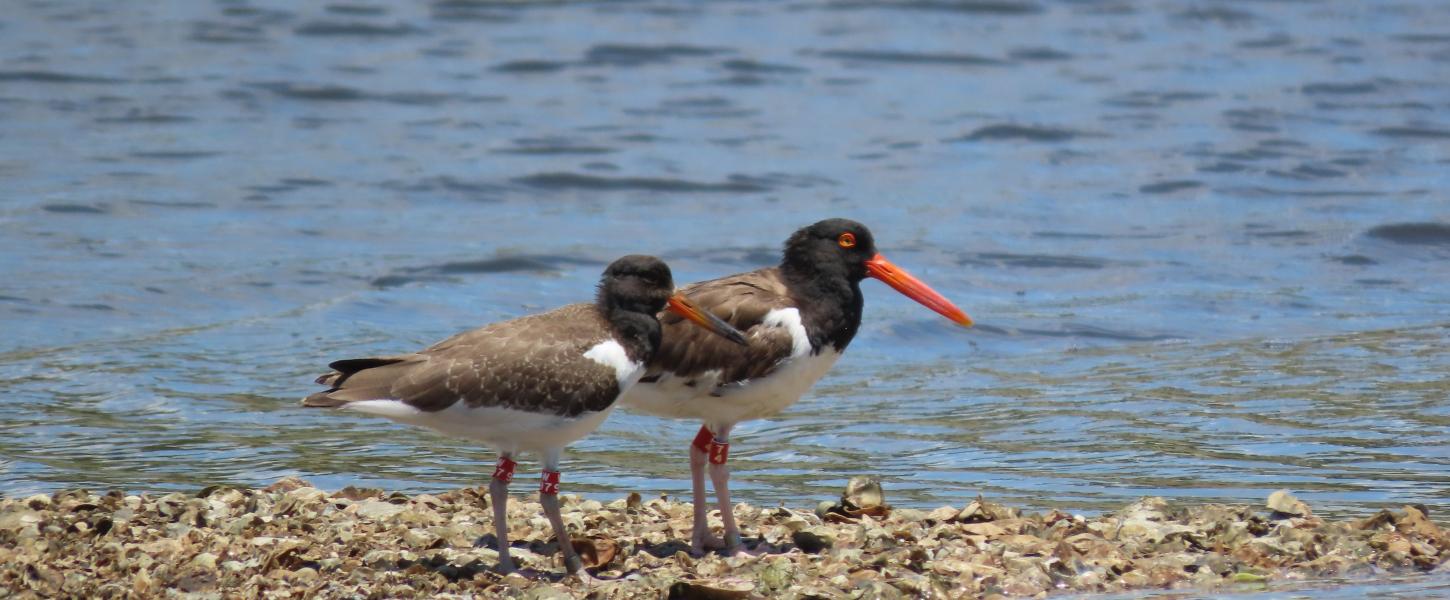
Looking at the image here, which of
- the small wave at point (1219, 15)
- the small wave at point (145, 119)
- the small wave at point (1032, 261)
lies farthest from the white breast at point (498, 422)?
the small wave at point (1219, 15)

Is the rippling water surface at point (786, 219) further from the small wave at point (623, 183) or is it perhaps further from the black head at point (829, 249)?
the black head at point (829, 249)

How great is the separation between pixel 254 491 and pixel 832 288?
2.42m

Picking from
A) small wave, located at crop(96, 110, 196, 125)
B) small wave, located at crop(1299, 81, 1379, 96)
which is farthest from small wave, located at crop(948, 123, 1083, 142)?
small wave, located at crop(96, 110, 196, 125)

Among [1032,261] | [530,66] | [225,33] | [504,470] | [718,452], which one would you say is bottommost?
[1032,261]

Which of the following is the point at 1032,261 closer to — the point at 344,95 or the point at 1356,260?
the point at 1356,260

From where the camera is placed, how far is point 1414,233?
49.3ft

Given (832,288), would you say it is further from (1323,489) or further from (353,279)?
(353,279)

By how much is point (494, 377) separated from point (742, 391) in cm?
121

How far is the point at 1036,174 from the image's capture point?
17578 mm

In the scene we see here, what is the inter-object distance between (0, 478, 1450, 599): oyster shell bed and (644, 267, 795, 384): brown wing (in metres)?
0.62

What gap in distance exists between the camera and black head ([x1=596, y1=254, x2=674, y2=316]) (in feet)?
22.6

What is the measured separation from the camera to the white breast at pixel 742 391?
287 inches

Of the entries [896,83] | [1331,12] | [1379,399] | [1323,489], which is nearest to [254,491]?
[1323,489]

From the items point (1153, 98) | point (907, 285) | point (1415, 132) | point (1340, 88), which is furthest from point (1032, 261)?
point (1340, 88)
